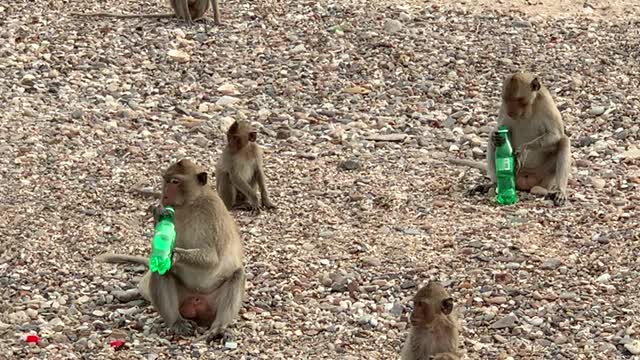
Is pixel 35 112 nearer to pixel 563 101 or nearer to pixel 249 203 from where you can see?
pixel 249 203

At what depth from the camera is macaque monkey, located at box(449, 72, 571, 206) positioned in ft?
36.4

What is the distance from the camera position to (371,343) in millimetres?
8523

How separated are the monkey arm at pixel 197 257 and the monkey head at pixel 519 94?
361cm

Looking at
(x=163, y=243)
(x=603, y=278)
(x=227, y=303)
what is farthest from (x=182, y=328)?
(x=603, y=278)

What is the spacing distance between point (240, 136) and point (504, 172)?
7.03ft

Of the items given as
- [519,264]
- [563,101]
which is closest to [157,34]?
[563,101]

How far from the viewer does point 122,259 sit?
967cm

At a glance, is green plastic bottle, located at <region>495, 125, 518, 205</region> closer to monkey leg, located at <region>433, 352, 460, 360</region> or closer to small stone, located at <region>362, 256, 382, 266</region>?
small stone, located at <region>362, 256, 382, 266</region>

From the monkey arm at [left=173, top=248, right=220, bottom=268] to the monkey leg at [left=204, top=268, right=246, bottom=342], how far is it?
0.53 ft

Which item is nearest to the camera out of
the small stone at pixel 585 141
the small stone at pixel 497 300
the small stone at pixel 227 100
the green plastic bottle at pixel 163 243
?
the green plastic bottle at pixel 163 243

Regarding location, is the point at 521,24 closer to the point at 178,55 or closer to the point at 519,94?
the point at 178,55

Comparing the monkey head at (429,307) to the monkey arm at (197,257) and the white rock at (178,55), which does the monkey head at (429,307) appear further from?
the white rock at (178,55)

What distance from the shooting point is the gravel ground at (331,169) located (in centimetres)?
879

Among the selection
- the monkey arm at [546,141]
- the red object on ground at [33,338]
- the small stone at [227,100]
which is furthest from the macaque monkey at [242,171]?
the red object on ground at [33,338]
